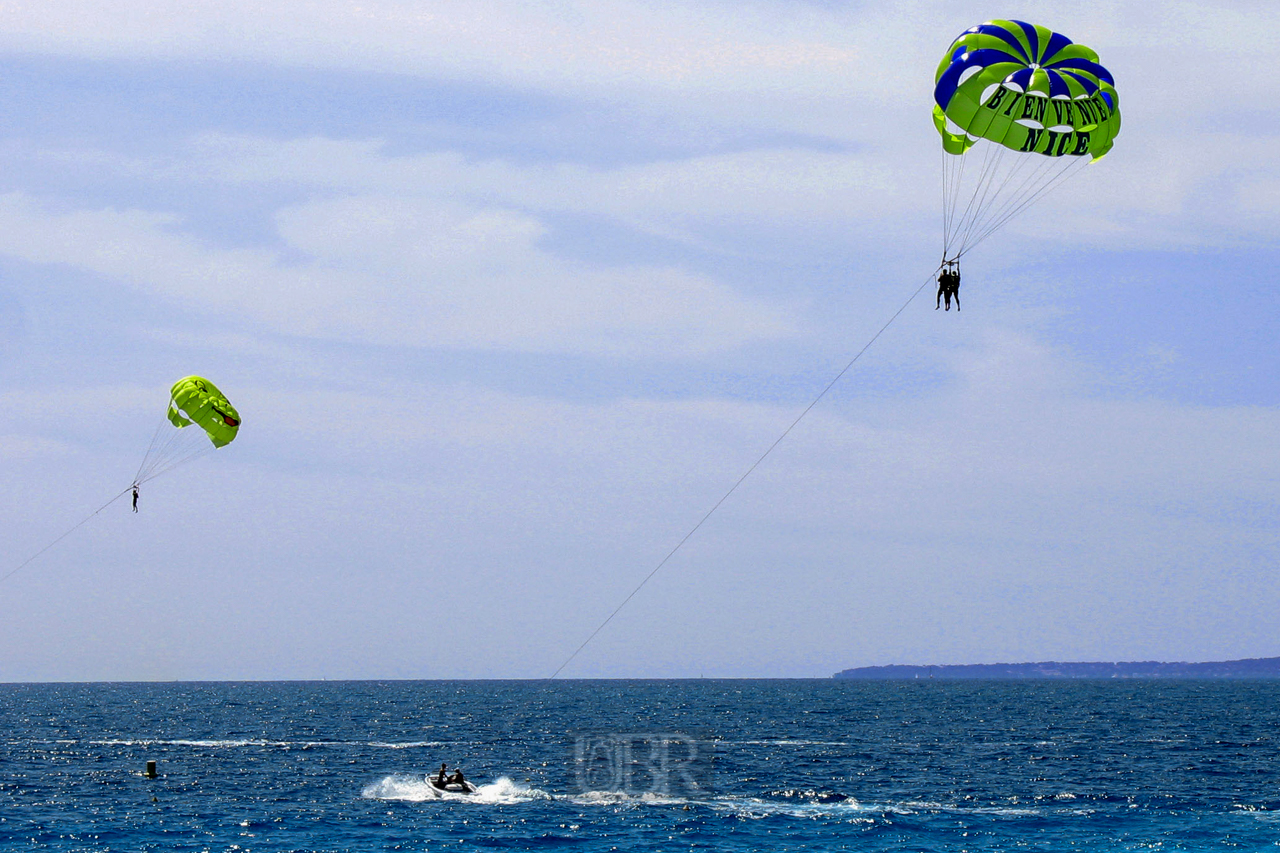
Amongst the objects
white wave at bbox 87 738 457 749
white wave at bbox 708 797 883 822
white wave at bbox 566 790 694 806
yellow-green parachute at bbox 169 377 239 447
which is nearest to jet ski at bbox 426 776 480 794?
white wave at bbox 566 790 694 806

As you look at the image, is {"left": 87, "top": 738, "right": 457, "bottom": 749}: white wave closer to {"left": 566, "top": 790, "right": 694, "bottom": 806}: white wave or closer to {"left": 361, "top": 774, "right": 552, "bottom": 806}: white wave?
{"left": 361, "top": 774, "right": 552, "bottom": 806}: white wave

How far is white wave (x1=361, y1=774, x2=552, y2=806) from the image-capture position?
58.6 metres

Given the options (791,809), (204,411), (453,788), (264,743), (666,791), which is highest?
(204,411)

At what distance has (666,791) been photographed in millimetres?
60781

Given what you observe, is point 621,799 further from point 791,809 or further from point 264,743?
point 264,743

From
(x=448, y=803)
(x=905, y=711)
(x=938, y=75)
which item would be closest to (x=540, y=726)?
(x=905, y=711)

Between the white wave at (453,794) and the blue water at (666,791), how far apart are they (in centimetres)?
21

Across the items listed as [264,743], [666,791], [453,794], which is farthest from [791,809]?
[264,743]

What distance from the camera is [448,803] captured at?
5750cm

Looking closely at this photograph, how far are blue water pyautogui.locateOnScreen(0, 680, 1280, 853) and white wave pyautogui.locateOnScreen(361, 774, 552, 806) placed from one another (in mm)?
212

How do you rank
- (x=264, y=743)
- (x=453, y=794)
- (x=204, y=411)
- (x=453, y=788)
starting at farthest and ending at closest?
(x=264, y=743) → (x=453, y=788) → (x=453, y=794) → (x=204, y=411)

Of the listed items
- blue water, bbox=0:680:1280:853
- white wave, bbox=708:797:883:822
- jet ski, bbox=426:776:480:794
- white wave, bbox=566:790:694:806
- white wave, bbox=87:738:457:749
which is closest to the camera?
blue water, bbox=0:680:1280:853

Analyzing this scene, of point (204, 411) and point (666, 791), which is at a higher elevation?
point (204, 411)

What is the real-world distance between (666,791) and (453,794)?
32.7 feet
